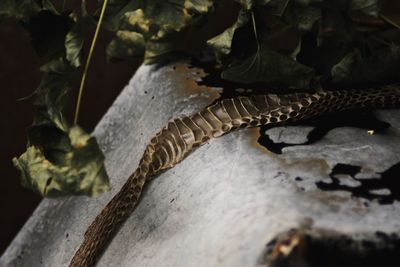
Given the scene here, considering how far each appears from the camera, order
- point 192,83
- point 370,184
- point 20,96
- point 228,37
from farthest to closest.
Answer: point 20,96 < point 192,83 < point 228,37 < point 370,184

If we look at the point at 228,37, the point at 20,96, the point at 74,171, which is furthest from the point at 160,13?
the point at 20,96

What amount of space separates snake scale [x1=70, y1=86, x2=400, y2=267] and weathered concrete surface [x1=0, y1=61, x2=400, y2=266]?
0.04 feet

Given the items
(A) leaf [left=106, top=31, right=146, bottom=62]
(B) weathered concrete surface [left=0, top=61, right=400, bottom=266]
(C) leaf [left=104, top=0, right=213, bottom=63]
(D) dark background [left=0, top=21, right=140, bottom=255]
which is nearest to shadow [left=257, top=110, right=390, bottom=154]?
(B) weathered concrete surface [left=0, top=61, right=400, bottom=266]

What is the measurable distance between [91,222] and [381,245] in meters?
0.32

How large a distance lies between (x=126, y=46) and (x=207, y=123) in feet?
0.67

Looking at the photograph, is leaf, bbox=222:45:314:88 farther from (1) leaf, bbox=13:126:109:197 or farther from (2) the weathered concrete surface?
(1) leaf, bbox=13:126:109:197

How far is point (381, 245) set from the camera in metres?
0.40

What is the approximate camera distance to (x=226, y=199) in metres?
0.47

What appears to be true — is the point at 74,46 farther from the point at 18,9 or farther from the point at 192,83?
the point at 192,83

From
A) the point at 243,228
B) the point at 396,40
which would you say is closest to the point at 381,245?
the point at 243,228

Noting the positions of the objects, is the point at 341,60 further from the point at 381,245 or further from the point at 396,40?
the point at 381,245

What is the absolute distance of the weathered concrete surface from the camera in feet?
1.38

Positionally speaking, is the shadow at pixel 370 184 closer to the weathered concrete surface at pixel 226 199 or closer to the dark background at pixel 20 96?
the weathered concrete surface at pixel 226 199

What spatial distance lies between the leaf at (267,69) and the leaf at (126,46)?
17cm
